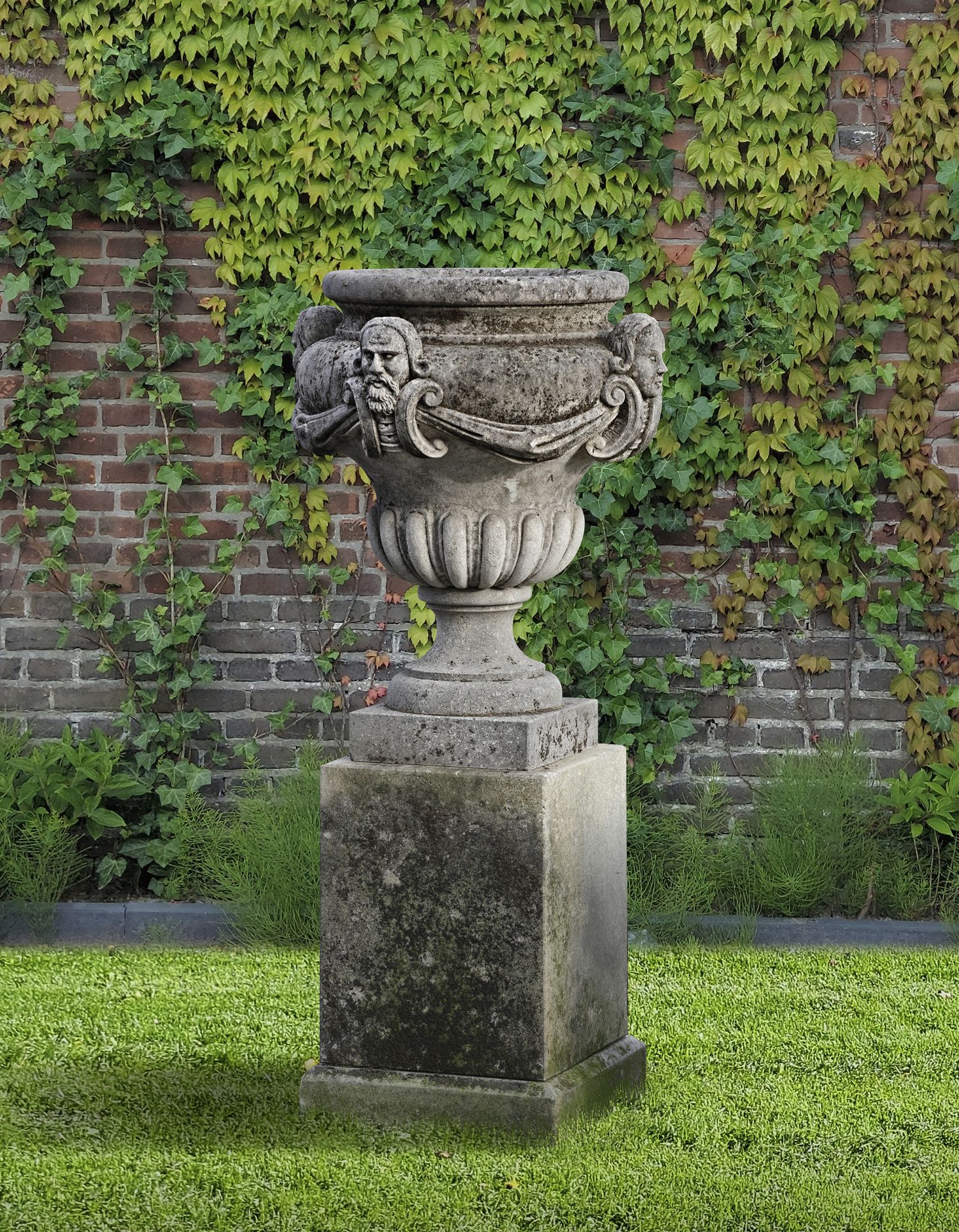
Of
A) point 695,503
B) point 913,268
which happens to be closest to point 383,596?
point 695,503

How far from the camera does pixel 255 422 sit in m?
5.81

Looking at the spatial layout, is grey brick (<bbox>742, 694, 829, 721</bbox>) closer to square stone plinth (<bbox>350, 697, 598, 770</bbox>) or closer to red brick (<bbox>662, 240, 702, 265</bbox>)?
red brick (<bbox>662, 240, 702, 265</bbox>)

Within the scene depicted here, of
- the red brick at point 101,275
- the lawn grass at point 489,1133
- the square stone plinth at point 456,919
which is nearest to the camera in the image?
the lawn grass at point 489,1133

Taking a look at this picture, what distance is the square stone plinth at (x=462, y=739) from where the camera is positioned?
3.71 m

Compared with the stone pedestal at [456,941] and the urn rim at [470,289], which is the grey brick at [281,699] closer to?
the stone pedestal at [456,941]

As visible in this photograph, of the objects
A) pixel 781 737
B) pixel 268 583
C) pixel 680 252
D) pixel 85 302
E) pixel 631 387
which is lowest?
pixel 781 737

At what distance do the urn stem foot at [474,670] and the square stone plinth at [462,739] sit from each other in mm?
31

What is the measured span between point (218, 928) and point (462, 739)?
206cm

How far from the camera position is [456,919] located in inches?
146

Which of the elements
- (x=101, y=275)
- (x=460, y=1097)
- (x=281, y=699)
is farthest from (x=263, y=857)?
(x=101, y=275)

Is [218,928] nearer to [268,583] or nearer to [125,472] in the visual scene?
[268,583]

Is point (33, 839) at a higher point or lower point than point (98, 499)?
lower

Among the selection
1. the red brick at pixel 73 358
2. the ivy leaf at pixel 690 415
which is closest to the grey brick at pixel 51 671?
the red brick at pixel 73 358

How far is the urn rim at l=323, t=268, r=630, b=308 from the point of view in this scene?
356 centimetres
